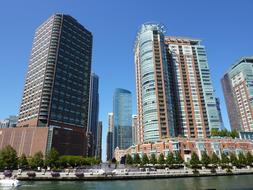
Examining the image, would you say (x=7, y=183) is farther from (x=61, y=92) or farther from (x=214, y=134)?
(x=214, y=134)

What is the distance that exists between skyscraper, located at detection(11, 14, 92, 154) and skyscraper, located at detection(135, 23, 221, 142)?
55.2 meters

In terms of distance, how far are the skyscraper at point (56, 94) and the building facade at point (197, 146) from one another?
63105 millimetres

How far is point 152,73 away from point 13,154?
4436 inches

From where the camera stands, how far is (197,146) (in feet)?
449

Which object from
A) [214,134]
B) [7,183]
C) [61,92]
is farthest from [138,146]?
[7,183]

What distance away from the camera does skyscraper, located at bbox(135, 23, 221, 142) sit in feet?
529

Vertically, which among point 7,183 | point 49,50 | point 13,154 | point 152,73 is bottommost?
point 7,183

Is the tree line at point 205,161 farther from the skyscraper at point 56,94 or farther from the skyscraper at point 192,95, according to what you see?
the skyscraper at point 56,94

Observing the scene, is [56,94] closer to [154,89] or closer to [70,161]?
[70,161]

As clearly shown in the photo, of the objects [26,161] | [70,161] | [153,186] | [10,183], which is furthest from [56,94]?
[153,186]

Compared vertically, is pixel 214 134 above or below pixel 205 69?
below

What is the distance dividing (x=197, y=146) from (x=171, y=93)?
5738cm

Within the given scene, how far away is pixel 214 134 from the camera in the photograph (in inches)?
6132

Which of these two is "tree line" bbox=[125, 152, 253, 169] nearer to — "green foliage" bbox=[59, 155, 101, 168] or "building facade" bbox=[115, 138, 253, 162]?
"building facade" bbox=[115, 138, 253, 162]
